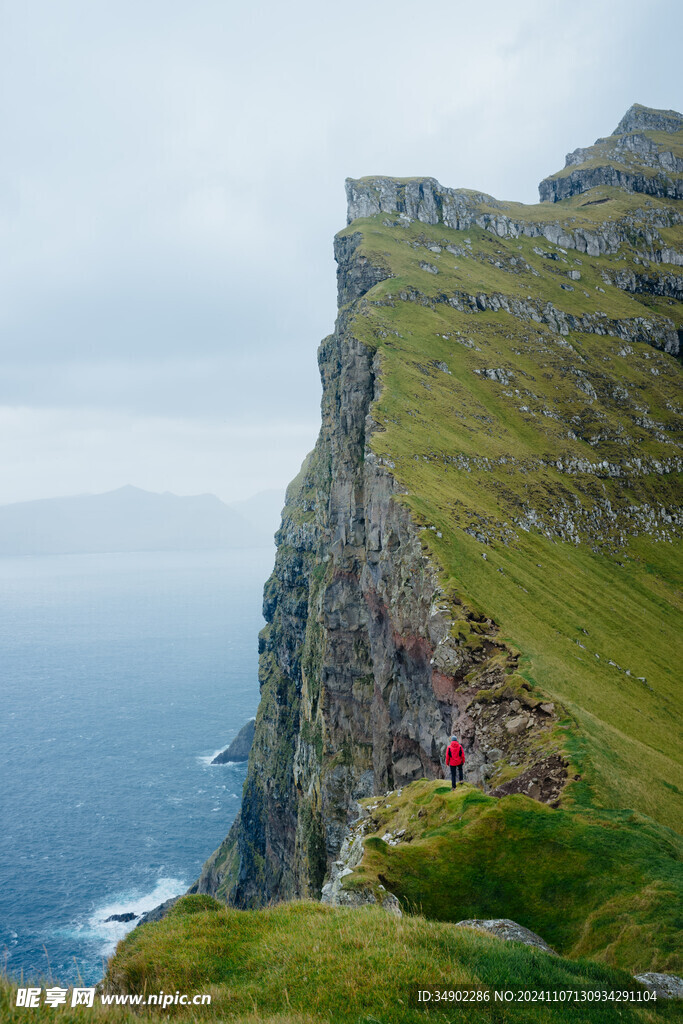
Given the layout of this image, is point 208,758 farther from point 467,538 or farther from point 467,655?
point 467,655

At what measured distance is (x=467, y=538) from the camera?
52219mm

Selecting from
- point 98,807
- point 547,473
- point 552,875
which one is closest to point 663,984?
point 552,875

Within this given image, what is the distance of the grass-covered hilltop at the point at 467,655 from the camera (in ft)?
44.8

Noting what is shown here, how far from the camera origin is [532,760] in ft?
93.0

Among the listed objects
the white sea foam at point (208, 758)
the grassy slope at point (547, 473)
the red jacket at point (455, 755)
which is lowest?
the white sea foam at point (208, 758)

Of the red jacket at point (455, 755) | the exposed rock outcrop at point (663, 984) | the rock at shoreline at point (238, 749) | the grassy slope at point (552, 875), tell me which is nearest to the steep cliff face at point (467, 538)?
the grassy slope at point (552, 875)

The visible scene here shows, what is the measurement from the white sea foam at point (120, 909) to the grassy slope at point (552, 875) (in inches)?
3235

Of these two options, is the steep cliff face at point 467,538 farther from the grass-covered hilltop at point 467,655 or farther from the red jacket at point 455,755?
the red jacket at point 455,755

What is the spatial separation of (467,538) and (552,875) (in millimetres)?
34231

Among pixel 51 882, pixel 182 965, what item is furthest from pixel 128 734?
pixel 182 965

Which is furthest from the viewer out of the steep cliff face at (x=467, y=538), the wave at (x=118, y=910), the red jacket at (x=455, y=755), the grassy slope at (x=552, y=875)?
the wave at (x=118, y=910)

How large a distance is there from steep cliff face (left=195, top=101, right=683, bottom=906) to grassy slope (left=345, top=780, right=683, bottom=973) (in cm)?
315

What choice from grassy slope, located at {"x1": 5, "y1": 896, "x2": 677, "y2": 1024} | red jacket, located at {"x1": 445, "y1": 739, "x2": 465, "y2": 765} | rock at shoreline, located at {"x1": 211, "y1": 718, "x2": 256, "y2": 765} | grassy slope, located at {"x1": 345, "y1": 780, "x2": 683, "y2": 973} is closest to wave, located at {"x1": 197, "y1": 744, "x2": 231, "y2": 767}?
rock at shoreline, located at {"x1": 211, "y1": 718, "x2": 256, "y2": 765}

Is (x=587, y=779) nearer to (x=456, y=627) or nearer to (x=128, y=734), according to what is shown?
(x=456, y=627)
